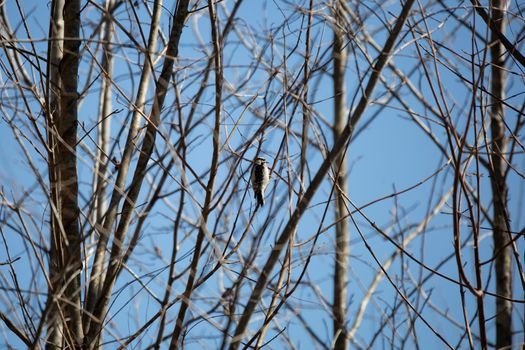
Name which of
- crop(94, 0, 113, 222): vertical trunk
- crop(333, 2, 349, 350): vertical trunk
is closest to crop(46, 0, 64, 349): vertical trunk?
crop(94, 0, 113, 222): vertical trunk

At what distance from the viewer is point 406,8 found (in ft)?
6.08

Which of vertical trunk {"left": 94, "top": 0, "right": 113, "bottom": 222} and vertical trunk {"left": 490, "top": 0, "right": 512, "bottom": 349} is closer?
vertical trunk {"left": 94, "top": 0, "right": 113, "bottom": 222}

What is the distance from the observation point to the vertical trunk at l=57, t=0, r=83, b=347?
6.59 feet

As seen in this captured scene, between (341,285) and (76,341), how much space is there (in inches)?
121

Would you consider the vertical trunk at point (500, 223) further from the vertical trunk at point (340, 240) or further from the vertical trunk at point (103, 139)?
the vertical trunk at point (103, 139)

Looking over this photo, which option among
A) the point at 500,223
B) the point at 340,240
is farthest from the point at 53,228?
the point at 340,240

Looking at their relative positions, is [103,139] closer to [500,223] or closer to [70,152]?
[70,152]

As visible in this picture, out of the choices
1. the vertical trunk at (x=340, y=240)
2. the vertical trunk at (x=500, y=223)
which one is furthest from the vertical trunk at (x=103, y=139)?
the vertical trunk at (x=500, y=223)

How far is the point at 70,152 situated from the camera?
7.09ft

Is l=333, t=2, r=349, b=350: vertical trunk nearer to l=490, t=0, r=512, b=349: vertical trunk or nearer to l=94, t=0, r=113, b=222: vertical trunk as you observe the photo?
l=490, t=0, r=512, b=349: vertical trunk

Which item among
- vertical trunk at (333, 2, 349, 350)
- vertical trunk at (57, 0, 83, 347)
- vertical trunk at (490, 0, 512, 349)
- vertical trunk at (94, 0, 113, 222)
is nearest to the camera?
vertical trunk at (94, 0, 113, 222)

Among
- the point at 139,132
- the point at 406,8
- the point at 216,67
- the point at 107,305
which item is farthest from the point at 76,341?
the point at 406,8

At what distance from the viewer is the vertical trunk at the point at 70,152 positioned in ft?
6.59

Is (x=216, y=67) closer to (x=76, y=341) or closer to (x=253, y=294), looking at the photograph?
(x=253, y=294)
